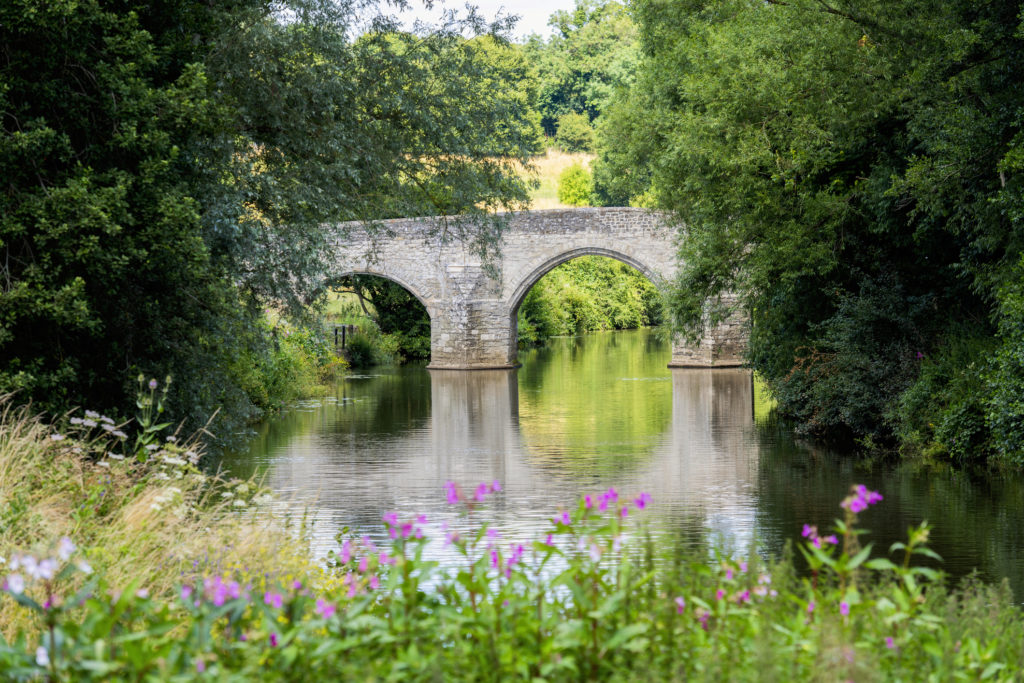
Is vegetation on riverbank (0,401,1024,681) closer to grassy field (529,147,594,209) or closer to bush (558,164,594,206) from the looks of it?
bush (558,164,594,206)

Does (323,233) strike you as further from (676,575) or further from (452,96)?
(676,575)

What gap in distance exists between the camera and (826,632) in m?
2.97

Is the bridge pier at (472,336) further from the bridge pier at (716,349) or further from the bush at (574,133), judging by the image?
the bush at (574,133)

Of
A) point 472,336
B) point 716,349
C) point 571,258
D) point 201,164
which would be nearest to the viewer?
point 201,164

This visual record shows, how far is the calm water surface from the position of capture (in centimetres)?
940

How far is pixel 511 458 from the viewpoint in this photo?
13961 millimetres

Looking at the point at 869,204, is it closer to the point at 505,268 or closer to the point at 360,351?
the point at 505,268

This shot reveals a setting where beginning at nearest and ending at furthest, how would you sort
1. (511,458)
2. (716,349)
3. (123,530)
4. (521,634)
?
1. (521,634)
2. (123,530)
3. (511,458)
4. (716,349)

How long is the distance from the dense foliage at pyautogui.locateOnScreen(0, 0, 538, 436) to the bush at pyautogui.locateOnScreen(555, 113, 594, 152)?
159 ft

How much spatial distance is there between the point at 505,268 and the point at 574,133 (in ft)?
111

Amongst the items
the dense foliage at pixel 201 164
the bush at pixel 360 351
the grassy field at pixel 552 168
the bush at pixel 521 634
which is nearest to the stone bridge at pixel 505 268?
the bush at pixel 360 351

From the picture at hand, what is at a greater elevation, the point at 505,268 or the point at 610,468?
the point at 505,268

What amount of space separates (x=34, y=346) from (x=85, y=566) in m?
6.08

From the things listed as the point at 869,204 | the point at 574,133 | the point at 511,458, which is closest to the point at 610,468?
the point at 511,458
